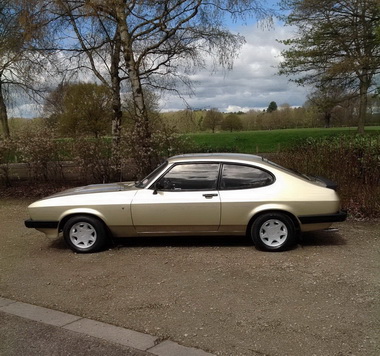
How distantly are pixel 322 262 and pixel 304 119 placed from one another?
2537 inches

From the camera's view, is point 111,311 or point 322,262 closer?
point 111,311

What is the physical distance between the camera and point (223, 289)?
4355mm

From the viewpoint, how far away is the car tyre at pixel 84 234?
5770mm

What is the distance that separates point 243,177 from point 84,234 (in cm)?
248

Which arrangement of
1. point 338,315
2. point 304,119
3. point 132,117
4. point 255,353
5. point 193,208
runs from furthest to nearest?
point 304,119 < point 132,117 < point 193,208 < point 338,315 < point 255,353

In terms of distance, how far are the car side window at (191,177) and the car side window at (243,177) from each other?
14 centimetres

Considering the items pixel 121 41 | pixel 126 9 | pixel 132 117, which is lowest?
pixel 132 117

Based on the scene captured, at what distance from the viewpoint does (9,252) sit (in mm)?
6164

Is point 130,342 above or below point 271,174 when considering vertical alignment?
below

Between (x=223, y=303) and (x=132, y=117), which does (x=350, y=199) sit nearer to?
(x=223, y=303)

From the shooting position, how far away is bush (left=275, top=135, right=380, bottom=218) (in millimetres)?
7734

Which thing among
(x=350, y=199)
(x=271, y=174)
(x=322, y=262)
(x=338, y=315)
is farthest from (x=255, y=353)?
(x=350, y=199)

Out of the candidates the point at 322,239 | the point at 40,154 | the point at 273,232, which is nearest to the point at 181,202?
the point at 273,232

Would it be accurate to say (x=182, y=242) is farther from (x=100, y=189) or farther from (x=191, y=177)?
(x=100, y=189)
